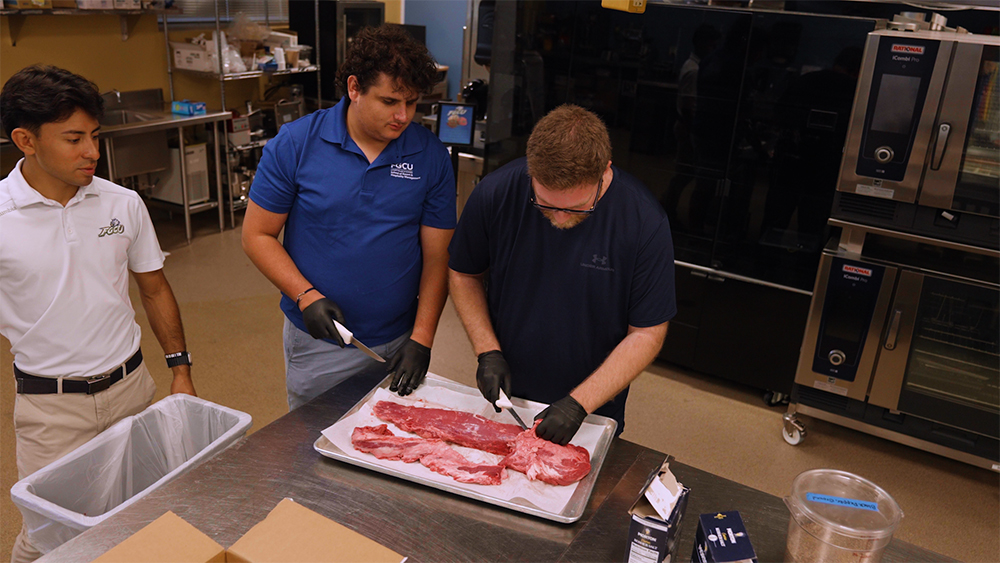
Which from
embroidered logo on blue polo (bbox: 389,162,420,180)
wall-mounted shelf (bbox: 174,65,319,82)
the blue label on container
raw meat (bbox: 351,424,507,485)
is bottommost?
raw meat (bbox: 351,424,507,485)

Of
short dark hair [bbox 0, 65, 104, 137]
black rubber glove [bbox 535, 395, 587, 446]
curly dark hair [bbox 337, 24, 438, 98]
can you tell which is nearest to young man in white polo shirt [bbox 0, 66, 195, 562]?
short dark hair [bbox 0, 65, 104, 137]

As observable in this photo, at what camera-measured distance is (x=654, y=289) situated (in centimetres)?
180

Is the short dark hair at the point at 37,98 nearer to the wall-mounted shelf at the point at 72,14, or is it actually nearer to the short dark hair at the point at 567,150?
the short dark hair at the point at 567,150

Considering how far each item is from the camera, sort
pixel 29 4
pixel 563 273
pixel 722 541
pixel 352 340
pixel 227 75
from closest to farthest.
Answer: pixel 722 541
pixel 563 273
pixel 352 340
pixel 29 4
pixel 227 75

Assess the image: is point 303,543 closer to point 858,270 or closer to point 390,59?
point 390,59

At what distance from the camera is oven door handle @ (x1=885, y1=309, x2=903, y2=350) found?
314 centimetres

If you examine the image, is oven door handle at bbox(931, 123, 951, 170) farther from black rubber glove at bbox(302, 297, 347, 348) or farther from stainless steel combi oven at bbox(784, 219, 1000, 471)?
black rubber glove at bbox(302, 297, 347, 348)

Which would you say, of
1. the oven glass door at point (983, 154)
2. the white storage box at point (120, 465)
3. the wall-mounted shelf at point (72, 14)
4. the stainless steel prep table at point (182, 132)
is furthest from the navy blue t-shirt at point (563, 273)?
the wall-mounted shelf at point (72, 14)

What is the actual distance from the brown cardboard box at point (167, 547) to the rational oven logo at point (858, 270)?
9.22ft

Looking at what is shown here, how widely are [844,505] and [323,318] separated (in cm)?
128

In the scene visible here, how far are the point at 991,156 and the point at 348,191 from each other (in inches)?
99.2

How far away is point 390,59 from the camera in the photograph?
6.13ft

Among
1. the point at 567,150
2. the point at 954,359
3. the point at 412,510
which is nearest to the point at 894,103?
the point at 954,359

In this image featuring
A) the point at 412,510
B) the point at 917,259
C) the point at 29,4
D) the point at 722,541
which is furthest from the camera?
the point at 29,4
